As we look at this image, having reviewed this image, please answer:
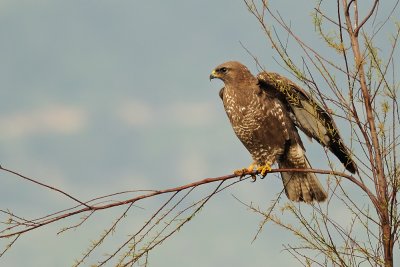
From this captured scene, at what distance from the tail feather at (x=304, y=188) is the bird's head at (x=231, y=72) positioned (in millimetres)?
1217

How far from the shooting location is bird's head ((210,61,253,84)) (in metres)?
8.28

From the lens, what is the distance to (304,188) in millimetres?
8312

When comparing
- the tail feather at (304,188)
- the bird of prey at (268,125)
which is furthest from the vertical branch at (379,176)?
the tail feather at (304,188)

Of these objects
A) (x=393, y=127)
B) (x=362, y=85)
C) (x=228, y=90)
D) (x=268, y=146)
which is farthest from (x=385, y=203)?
(x=228, y=90)

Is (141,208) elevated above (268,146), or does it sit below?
below

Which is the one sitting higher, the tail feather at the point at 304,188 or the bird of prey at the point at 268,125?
the bird of prey at the point at 268,125

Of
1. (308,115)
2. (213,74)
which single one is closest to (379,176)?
(308,115)

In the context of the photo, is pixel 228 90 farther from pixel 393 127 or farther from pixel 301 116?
pixel 393 127

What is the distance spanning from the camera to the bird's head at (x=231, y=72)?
8.28m

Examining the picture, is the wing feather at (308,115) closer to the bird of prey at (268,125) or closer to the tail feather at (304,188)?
the bird of prey at (268,125)

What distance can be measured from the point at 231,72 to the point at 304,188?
1765 millimetres

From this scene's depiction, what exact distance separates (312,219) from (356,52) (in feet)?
5.17

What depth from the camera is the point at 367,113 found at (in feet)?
18.5

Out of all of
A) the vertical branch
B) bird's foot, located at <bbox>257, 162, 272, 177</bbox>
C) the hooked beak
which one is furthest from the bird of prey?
the vertical branch
